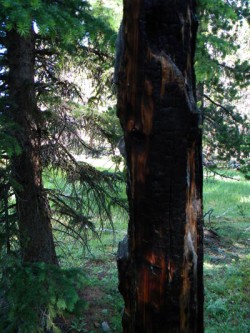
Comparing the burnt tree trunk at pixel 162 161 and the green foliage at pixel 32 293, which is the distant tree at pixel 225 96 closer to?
the burnt tree trunk at pixel 162 161

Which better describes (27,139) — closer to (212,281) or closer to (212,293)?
(212,293)

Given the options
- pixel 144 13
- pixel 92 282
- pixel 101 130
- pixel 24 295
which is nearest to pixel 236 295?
pixel 92 282

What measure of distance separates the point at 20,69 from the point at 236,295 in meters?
5.00

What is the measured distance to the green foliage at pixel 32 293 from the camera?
3.24 meters

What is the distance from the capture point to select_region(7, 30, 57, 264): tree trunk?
189 inches

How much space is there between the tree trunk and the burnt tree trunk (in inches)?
92.3

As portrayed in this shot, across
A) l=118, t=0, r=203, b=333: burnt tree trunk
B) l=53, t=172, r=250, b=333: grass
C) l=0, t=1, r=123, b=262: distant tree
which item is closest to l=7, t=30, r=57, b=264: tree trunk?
l=0, t=1, r=123, b=262: distant tree

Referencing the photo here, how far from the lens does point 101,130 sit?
221 inches

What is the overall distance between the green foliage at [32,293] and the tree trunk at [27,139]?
1.28 m

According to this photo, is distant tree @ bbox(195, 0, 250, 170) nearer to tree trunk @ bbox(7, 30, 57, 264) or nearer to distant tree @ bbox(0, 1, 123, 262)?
distant tree @ bbox(0, 1, 123, 262)

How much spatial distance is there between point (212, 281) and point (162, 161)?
5.15 m

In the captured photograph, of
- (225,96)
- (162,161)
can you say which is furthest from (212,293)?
(225,96)

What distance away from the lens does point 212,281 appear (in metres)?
7.11

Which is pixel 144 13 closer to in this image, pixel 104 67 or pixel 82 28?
pixel 82 28
